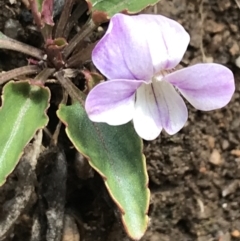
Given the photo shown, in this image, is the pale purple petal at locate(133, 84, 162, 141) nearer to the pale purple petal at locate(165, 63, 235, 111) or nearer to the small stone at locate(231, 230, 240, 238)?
the pale purple petal at locate(165, 63, 235, 111)

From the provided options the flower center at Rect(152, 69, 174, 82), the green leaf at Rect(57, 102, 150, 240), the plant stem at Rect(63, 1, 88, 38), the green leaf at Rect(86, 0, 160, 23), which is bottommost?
the green leaf at Rect(57, 102, 150, 240)

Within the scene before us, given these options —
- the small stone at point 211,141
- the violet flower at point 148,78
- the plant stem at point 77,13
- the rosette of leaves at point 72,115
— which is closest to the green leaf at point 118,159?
the rosette of leaves at point 72,115

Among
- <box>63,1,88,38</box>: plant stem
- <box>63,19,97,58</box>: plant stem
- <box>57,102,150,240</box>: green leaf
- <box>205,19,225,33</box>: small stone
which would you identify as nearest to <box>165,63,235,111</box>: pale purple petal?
<box>57,102,150,240</box>: green leaf

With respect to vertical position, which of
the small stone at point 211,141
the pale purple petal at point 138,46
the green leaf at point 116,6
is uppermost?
the pale purple petal at point 138,46

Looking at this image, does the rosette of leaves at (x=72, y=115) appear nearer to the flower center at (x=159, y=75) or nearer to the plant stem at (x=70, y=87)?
the plant stem at (x=70, y=87)

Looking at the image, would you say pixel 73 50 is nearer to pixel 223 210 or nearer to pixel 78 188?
pixel 78 188

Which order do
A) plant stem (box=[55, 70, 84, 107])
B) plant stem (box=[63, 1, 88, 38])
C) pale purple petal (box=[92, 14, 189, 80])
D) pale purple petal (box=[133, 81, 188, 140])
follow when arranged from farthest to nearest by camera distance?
plant stem (box=[63, 1, 88, 38]) → plant stem (box=[55, 70, 84, 107]) → pale purple petal (box=[133, 81, 188, 140]) → pale purple petal (box=[92, 14, 189, 80])

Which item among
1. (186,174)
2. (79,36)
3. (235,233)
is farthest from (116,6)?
(235,233)
